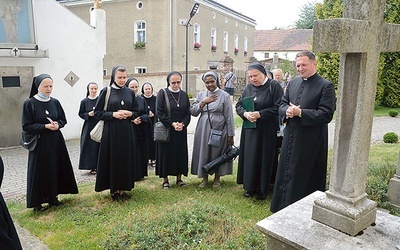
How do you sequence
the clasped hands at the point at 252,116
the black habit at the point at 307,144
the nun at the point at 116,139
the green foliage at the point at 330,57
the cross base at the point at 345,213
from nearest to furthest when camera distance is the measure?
1. the cross base at the point at 345,213
2. the black habit at the point at 307,144
3. the clasped hands at the point at 252,116
4. the nun at the point at 116,139
5. the green foliage at the point at 330,57

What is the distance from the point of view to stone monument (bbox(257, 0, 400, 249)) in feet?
7.78

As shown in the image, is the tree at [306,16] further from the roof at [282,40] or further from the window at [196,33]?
the window at [196,33]

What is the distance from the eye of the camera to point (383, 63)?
57.9 feet

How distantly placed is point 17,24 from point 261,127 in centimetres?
913

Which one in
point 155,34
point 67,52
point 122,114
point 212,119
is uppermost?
point 155,34

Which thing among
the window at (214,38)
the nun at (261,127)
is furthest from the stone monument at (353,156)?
the window at (214,38)

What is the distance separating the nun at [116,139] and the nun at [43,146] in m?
0.66

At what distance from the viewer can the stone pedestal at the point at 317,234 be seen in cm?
239

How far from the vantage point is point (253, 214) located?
5109 mm

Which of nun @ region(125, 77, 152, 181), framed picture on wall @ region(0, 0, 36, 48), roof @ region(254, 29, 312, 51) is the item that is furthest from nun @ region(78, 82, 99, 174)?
roof @ region(254, 29, 312, 51)

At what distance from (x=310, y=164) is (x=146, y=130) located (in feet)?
13.8

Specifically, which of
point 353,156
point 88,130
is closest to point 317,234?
point 353,156

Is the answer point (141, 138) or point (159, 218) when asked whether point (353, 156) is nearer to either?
point (159, 218)

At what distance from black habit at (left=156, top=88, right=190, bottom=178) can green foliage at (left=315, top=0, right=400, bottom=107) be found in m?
13.5
